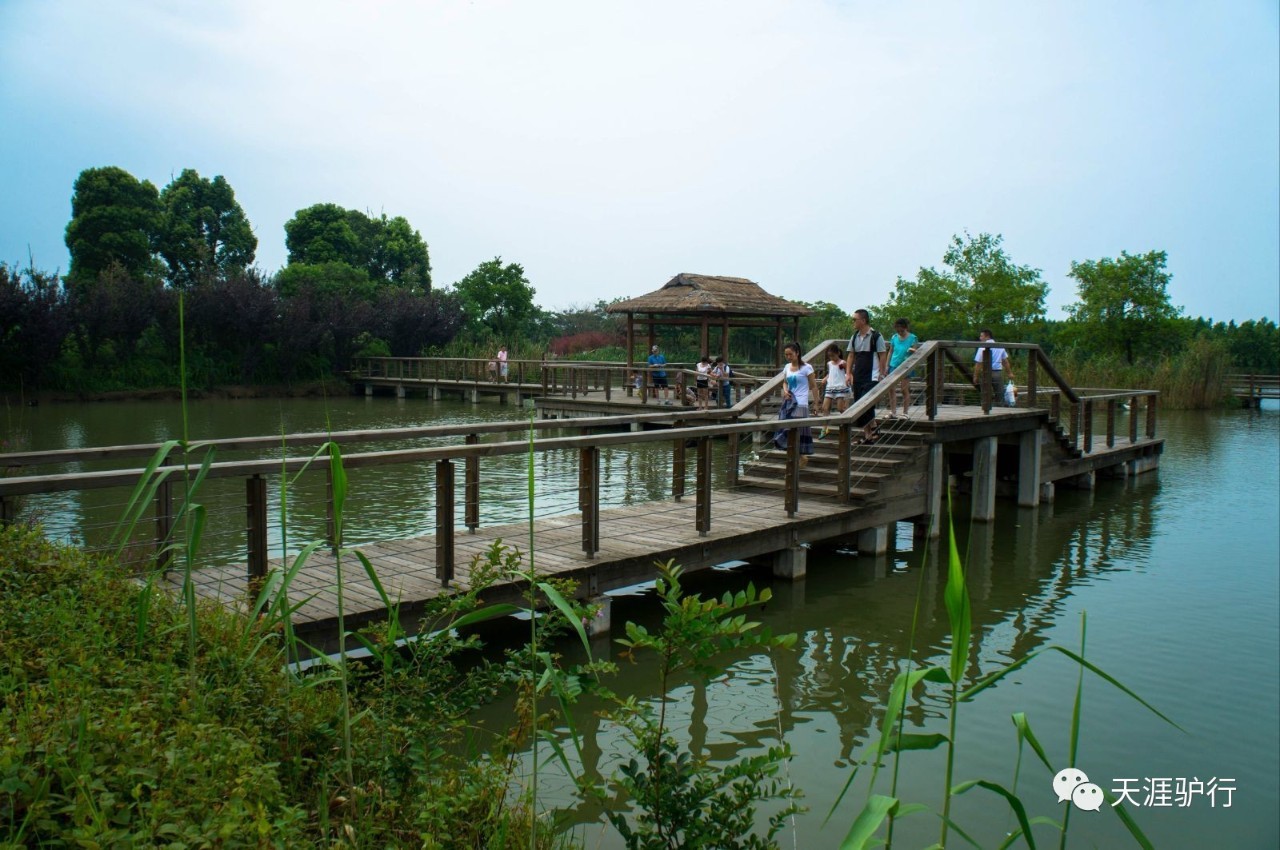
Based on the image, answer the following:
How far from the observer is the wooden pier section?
19.0 feet

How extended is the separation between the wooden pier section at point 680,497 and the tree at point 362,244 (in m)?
36.9

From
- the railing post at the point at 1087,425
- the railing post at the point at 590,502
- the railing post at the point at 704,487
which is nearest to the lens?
the railing post at the point at 590,502

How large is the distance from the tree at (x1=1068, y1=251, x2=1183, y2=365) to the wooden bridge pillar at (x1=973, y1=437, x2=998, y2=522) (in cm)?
3255

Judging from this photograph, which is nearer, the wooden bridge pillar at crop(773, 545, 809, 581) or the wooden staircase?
the wooden bridge pillar at crop(773, 545, 809, 581)

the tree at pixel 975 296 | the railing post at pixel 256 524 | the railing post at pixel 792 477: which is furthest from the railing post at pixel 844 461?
the tree at pixel 975 296

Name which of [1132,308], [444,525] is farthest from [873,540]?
[1132,308]

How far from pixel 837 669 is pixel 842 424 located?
337 cm

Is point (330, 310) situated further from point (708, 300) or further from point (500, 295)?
point (708, 300)

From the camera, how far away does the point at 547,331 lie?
52.6 meters

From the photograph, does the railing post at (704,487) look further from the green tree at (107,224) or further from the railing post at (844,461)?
the green tree at (107,224)

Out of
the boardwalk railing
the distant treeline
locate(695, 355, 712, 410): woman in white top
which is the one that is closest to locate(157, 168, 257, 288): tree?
the distant treeline

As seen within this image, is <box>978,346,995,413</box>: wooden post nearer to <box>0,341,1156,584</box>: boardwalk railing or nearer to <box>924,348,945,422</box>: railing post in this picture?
<box>0,341,1156,584</box>: boardwalk railing

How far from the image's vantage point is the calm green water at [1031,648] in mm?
5129

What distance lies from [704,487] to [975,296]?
36.7 metres
